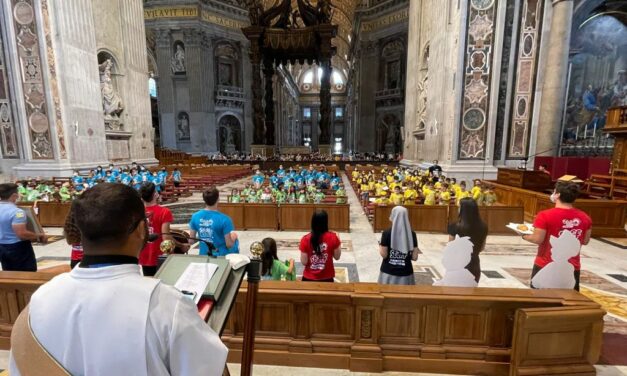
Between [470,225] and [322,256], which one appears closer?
[470,225]

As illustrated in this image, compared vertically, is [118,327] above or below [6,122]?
below

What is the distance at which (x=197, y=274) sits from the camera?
5.15ft

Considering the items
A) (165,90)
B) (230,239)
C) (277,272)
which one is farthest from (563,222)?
(165,90)

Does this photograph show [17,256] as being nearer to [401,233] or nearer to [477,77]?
[401,233]

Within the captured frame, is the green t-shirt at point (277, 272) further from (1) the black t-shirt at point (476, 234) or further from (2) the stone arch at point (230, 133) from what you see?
(2) the stone arch at point (230, 133)

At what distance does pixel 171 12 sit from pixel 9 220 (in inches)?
1292

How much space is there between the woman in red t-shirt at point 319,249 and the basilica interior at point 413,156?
0.51m

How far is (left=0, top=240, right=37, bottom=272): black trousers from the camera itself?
12.4 ft

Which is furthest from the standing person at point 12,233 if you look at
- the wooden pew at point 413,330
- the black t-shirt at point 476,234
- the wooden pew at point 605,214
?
the wooden pew at point 605,214

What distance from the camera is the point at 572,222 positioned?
320 cm

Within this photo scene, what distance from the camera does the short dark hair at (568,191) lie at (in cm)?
311

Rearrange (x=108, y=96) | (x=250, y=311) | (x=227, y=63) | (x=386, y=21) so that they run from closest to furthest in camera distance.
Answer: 1. (x=250, y=311)
2. (x=108, y=96)
3. (x=386, y=21)
4. (x=227, y=63)

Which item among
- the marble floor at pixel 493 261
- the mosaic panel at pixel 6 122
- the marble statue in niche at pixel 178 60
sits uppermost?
A: the marble statue in niche at pixel 178 60

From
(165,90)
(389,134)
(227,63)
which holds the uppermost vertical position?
(227,63)
